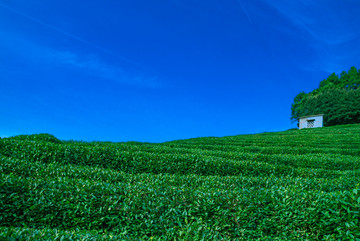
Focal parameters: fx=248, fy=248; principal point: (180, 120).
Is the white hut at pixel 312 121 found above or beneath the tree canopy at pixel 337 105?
beneath

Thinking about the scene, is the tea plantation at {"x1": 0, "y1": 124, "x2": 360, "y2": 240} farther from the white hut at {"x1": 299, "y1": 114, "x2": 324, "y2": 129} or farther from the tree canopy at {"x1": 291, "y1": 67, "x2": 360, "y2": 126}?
the tree canopy at {"x1": 291, "y1": 67, "x2": 360, "y2": 126}

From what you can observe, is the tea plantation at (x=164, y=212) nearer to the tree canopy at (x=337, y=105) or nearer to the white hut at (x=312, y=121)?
the white hut at (x=312, y=121)

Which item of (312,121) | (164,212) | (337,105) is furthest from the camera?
(337,105)

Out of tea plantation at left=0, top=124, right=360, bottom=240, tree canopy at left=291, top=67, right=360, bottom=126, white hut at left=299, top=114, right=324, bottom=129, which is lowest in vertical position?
tea plantation at left=0, top=124, right=360, bottom=240

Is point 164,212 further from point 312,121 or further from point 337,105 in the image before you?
point 337,105

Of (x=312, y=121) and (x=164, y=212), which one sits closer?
(x=164, y=212)

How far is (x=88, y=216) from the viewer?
6.88 meters

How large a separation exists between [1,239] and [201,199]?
4.83 meters

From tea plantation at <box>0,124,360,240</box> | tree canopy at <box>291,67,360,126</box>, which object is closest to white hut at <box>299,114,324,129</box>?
tree canopy at <box>291,67,360,126</box>

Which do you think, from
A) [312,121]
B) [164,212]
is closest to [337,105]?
[312,121]

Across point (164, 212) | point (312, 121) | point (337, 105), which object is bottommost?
point (164, 212)

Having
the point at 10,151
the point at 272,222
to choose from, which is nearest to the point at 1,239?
the point at 272,222

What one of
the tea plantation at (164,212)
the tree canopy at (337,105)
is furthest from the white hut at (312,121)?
the tea plantation at (164,212)

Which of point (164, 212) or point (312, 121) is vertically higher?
point (312, 121)
